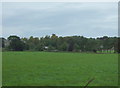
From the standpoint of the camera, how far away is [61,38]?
80.3 metres

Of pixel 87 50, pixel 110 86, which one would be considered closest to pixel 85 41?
pixel 87 50

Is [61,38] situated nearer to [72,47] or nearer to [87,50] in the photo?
[72,47]

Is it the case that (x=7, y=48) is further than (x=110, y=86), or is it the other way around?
A: (x=7, y=48)

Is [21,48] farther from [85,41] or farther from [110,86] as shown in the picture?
[110,86]

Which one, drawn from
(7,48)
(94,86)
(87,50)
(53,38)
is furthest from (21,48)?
(94,86)

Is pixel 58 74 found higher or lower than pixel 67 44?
lower

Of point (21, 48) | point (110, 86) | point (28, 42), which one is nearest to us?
point (110, 86)

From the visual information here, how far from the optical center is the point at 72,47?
80.0m

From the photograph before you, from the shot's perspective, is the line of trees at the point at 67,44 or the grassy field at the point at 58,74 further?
the line of trees at the point at 67,44

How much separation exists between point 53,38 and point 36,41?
7.32m

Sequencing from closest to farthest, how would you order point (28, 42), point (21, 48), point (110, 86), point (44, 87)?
1. point (44, 87)
2. point (110, 86)
3. point (21, 48)
4. point (28, 42)

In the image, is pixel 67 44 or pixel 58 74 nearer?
pixel 58 74

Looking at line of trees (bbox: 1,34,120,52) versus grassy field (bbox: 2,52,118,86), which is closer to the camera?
grassy field (bbox: 2,52,118,86)

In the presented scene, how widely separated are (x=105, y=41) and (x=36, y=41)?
25538 mm
